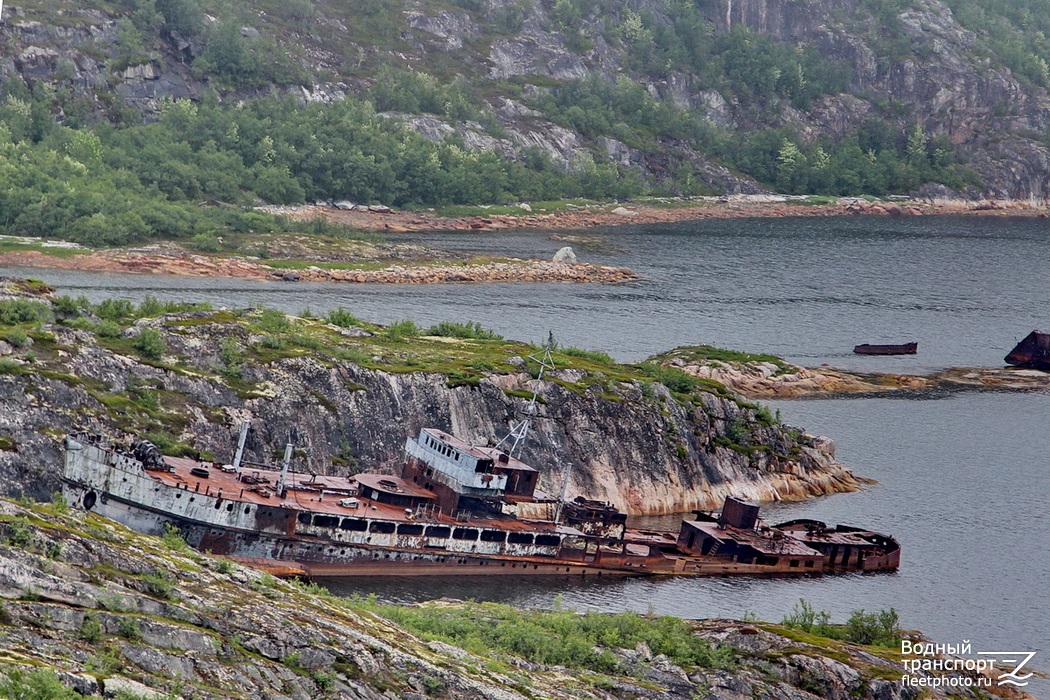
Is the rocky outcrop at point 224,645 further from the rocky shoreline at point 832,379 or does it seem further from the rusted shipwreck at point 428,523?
the rocky shoreline at point 832,379

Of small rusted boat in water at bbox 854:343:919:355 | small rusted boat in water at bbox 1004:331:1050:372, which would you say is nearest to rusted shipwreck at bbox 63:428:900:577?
small rusted boat in water at bbox 854:343:919:355

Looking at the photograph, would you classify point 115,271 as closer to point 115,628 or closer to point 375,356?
point 375,356

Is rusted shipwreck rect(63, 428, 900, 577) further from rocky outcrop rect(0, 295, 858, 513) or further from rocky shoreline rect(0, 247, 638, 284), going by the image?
rocky shoreline rect(0, 247, 638, 284)

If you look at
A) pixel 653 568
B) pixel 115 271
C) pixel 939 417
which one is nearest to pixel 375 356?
pixel 653 568

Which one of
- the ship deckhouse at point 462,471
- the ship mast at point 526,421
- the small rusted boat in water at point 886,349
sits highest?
the small rusted boat in water at point 886,349

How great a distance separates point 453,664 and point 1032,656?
40079 millimetres

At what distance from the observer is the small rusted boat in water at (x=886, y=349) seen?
542 ft

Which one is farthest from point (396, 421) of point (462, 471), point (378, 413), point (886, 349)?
point (886, 349)

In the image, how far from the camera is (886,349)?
16638 centimetres

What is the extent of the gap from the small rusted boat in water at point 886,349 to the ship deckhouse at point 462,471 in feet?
274

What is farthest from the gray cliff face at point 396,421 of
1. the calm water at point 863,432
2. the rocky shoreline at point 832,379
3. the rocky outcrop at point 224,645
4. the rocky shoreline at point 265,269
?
the rocky shoreline at point 265,269

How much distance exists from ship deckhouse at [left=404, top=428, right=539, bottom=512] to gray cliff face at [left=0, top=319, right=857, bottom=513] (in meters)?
7.08

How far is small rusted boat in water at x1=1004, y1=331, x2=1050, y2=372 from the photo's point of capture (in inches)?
6550

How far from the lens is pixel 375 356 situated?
10525 centimetres
